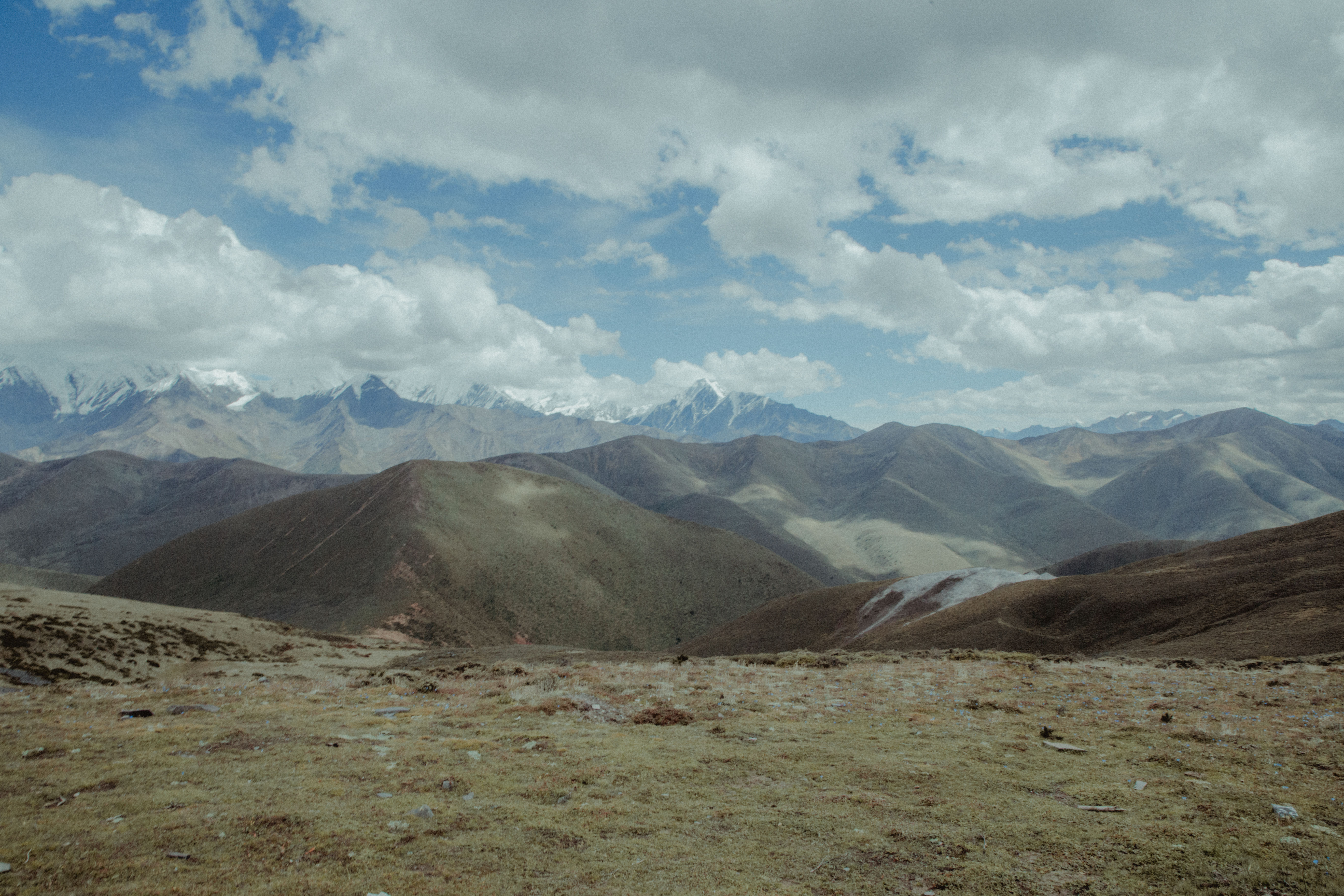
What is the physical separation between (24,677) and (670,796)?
29.0 meters

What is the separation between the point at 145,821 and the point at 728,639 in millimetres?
68048

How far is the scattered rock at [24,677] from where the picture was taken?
24484 millimetres

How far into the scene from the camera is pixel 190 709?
17.2 metres

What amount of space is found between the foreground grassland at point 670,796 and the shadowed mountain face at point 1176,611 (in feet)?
60.1

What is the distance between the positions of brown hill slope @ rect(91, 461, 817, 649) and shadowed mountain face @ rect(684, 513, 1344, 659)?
165ft

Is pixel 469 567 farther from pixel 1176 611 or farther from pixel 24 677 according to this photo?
pixel 1176 611

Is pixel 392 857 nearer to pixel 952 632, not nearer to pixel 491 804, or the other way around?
pixel 491 804

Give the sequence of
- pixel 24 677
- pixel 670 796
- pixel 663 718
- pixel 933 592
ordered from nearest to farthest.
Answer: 1. pixel 670 796
2. pixel 663 718
3. pixel 24 677
4. pixel 933 592

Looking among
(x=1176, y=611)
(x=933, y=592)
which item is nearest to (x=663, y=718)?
(x=1176, y=611)

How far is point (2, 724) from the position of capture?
13742mm

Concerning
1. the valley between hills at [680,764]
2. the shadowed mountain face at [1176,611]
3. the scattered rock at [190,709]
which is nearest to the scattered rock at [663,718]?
the valley between hills at [680,764]

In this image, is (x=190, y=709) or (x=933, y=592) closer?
(x=190, y=709)

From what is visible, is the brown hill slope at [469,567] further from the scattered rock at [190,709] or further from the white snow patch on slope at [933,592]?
the scattered rock at [190,709]

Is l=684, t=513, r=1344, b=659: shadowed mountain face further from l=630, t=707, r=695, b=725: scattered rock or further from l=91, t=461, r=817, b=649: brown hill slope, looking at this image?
l=91, t=461, r=817, b=649: brown hill slope
